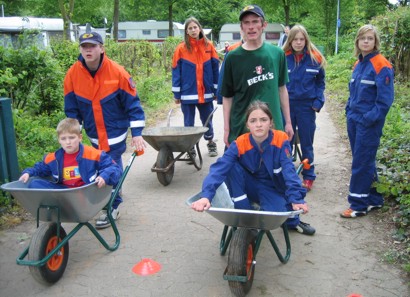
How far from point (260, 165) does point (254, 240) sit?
581 millimetres

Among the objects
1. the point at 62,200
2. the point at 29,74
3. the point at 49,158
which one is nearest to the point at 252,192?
the point at 62,200

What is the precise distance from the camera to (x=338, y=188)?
17.3 feet

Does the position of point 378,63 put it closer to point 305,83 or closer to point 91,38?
point 305,83

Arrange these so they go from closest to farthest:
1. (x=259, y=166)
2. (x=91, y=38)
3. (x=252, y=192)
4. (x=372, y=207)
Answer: (x=259, y=166), (x=252, y=192), (x=91, y=38), (x=372, y=207)

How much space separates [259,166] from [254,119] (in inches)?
14.8

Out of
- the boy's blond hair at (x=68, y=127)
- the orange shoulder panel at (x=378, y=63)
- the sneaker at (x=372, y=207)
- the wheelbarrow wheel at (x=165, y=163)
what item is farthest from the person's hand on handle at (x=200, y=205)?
the wheelbarrow wheel at (x=165, y=163)

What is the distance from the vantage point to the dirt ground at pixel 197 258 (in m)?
3.19

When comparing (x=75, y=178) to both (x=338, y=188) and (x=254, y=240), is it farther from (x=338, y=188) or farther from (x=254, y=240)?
(x=338, y=188)

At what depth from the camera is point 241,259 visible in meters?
2.87

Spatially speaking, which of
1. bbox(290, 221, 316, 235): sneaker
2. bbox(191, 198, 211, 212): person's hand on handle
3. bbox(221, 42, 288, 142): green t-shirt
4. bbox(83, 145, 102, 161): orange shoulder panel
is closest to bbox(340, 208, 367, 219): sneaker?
bbox(290, 221, 316, 235): sneaker

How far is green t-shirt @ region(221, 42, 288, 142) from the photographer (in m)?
3.62

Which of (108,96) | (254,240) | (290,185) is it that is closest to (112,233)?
(108,96)

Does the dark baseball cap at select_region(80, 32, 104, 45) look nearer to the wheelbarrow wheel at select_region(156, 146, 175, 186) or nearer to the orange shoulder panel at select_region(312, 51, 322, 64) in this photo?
the wheelbarrow wheel at select_region(156, 146, 175, 186)

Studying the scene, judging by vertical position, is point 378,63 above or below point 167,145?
above
